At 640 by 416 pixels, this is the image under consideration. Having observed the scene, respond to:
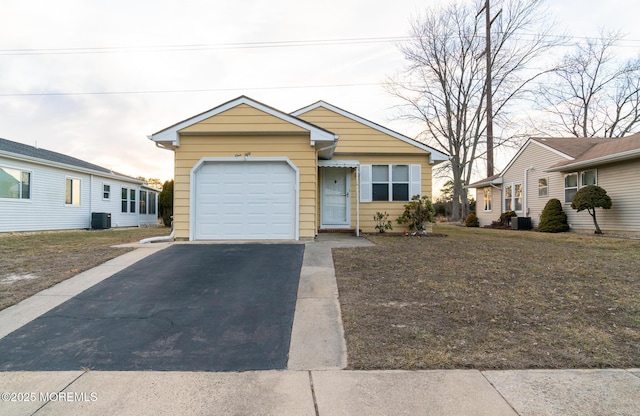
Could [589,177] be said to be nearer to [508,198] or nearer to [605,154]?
[605,154]

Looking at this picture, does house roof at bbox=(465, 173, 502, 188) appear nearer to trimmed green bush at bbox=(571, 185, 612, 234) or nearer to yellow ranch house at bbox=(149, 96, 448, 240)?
trimmed green bush at bbox=(571, 185, 612, 234)

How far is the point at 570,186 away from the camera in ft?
50.4

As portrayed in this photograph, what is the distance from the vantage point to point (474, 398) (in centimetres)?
250

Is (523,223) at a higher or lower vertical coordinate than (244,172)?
lower

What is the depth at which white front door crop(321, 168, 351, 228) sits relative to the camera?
12234 mm

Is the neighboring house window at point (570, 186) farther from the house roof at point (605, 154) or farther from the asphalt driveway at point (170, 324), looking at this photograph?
the asphalt driveway at point (170, 324)

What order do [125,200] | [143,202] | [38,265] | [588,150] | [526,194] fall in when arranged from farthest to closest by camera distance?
[143,202], [125,200], [526,194], [588,150], [38,265]

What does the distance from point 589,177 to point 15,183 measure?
2348cm

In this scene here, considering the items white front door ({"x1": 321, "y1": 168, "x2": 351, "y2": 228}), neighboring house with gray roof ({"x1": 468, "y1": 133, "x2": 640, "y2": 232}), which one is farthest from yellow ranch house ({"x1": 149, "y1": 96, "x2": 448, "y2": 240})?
neighboring house with gray roof ({"x1": 468, "y1": 133, "x2": 640, "y2": 232})

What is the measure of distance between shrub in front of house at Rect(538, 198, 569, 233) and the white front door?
32.2ft

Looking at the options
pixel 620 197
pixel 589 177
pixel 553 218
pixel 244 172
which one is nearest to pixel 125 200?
pixel 244 172

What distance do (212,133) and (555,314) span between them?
8008 millimetres

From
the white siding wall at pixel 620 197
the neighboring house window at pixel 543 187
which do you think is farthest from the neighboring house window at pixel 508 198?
the white siding wall at pixel 620 197

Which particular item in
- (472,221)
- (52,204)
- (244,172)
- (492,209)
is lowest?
(472,221)
